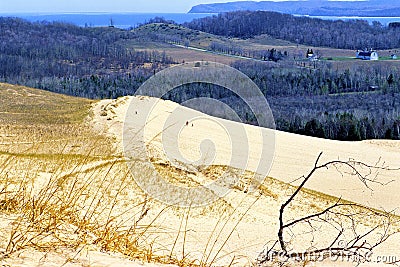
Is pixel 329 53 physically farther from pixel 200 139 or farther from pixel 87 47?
pixel 200 139

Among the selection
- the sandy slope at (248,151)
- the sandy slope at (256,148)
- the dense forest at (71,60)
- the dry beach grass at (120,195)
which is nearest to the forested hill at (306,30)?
the dense forest at (71,60)

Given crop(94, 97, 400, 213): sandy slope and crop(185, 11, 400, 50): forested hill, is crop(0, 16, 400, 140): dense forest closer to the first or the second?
crop(94, 97, 400, 213): sandy slope

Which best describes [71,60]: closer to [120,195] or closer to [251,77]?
[251,77]

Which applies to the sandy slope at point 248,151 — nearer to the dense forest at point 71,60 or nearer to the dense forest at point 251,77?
the dense forest at point 251,77

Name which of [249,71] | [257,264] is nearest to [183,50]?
[249,71]

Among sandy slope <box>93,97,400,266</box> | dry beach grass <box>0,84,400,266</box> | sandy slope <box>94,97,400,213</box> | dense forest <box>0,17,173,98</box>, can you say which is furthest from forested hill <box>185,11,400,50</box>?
dry beach grass <box>0,84,400,266</box>

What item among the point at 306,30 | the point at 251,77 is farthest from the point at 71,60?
the point at 306,30
